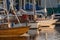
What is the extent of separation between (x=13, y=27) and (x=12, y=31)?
1.12ft

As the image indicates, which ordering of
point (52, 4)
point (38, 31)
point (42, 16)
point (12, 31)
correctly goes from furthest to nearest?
point (52, 4) → point (42, 16) → point (38, 31) → point (12, 31)

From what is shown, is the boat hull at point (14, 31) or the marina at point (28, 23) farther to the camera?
the marina at point (28, 23)

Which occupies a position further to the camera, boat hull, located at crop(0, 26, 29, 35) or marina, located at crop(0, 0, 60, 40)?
marina, located at crop(0, 0, 60, 40)

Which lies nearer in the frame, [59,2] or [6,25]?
[6,25]

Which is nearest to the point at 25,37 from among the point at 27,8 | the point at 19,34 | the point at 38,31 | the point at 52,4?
the point at 19,34

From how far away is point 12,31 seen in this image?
23.6 m

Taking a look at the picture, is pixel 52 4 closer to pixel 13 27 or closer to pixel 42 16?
pixel 42 16

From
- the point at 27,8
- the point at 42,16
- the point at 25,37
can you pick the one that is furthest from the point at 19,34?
the point at 27,8

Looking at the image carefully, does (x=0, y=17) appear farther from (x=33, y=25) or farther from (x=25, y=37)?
(x=25, y=37)

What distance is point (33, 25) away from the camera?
28281mm

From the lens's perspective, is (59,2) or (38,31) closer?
(38,31)

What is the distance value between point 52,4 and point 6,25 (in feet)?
62.6

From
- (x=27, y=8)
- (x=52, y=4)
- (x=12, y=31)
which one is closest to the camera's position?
(x=12, y=31)

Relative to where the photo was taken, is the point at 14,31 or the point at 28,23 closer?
the point at 14,31
